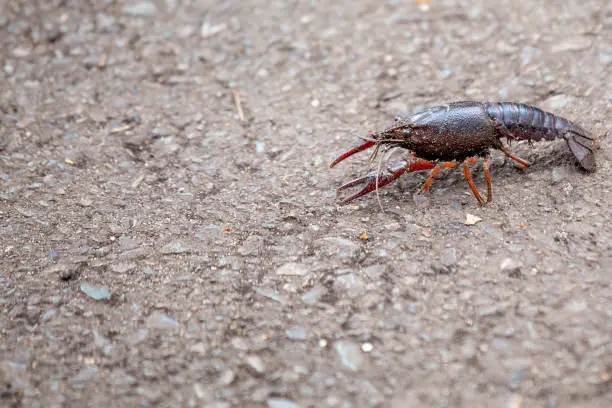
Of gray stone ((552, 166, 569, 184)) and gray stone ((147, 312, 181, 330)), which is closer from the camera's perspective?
gray stone ((147, 312, 181, 330))

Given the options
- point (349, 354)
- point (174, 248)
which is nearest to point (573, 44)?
point (349, 354)

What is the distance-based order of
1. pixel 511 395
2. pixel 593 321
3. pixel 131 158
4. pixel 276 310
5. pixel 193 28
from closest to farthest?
1. pixel 511 395
2. pixel 593 321
3. pixel 276 310
4. pixel 131 158
5. pixel 193 28

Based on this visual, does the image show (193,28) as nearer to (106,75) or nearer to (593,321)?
(106,75)

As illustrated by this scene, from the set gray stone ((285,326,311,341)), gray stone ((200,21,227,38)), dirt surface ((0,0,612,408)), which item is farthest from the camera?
gray stone ((200,21,227,38))

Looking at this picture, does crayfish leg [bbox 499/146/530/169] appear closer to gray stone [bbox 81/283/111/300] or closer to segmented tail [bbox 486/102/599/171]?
segmented tail [bbox 486/102/599/171]

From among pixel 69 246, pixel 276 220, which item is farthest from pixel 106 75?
pixel 276 220

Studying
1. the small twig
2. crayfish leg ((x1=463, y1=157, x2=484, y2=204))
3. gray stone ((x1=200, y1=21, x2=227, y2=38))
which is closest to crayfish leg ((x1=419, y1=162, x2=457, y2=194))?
crayfish leg ((x1=463, y1=157, x2=484, y2=204))
